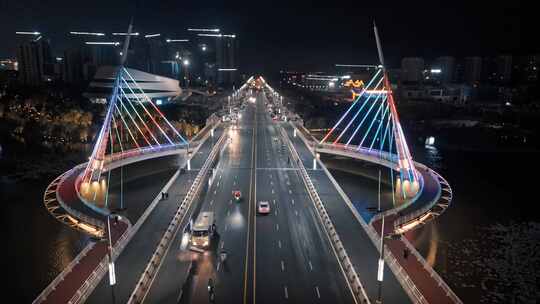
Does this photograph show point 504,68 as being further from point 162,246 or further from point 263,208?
point 162,246

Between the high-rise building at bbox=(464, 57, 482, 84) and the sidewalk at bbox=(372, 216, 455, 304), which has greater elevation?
the high-rise building at bbox=(464, 57, 482, 84)

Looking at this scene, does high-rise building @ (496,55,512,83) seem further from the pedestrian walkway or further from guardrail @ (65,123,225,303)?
guardrail @ (65,123,225,303)

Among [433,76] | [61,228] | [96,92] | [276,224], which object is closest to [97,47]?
[96,92]

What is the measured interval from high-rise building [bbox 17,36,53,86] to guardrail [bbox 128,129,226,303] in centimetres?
12127

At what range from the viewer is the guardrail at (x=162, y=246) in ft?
61.4

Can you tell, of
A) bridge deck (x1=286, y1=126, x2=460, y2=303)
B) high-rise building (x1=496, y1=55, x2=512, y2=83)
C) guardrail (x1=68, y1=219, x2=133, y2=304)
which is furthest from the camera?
high-rise building (x1=496, y1=55, x2=512, y2=83)

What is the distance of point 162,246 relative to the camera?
23.3 metres

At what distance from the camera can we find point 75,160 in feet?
183

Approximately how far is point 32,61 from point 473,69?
179010 millimetres

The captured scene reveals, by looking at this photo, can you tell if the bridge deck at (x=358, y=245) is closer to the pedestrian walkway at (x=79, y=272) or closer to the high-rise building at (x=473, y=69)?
the pedestrian walkway at (x=79, y=272)

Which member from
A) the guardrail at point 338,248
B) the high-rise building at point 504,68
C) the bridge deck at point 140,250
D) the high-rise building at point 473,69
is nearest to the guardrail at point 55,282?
the bridge deck at point 140,250

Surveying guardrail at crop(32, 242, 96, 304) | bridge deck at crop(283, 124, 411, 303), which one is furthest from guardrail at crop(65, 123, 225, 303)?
bridge deck at crop(283, 124, 411, 303)

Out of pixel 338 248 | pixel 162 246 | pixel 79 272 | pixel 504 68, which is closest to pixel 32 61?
pixel 162 246

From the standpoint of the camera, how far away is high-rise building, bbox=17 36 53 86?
443 ft
